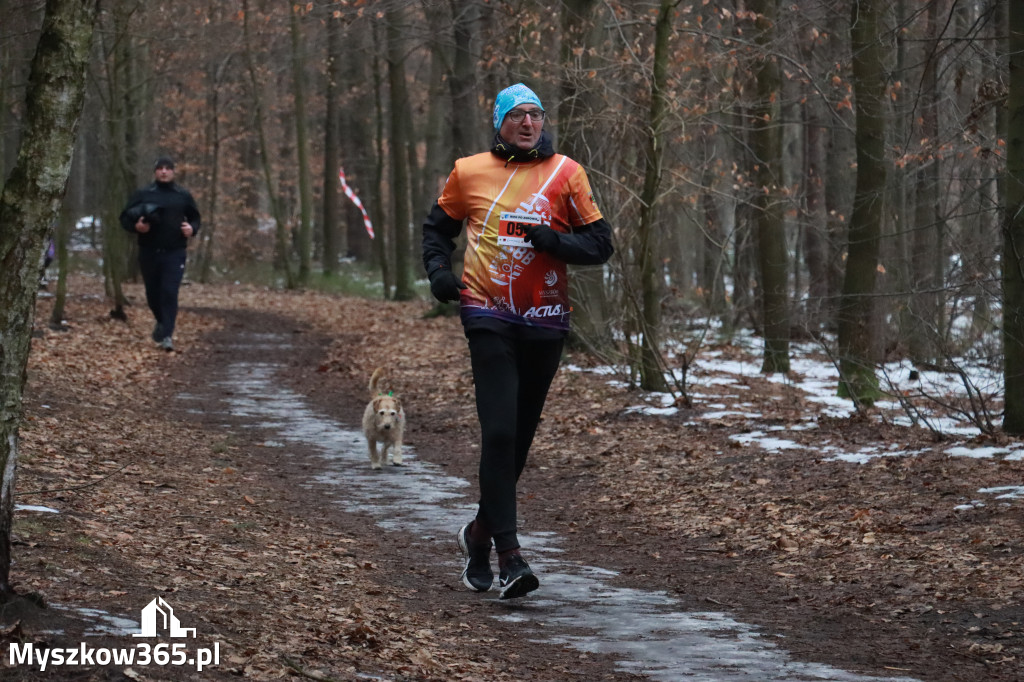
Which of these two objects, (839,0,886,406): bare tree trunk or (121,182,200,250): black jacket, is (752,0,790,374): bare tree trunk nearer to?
(839,0,886,406): bare tree trunk

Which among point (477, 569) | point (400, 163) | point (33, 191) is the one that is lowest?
point (477, 569)

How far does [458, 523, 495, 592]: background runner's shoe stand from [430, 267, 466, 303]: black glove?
48.4 inches

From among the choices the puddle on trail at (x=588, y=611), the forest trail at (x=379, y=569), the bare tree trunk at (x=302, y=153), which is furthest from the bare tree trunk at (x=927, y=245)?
the bare tree trunk at (x=302, y=153)

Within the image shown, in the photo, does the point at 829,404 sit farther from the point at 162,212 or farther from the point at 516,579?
the point at 162,212

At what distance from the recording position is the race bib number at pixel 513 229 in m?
5.66

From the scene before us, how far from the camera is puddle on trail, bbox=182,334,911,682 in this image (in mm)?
4707

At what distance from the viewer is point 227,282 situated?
38.2 m

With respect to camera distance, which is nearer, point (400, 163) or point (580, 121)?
point (580, 121)

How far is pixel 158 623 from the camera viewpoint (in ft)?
14.1

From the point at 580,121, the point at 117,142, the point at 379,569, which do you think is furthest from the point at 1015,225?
the point at 117,142

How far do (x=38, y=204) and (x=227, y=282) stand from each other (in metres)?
34.7

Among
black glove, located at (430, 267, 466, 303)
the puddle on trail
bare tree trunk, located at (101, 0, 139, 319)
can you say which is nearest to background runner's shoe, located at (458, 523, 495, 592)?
the puddle on trail

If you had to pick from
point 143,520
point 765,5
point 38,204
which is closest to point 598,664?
point 38,204

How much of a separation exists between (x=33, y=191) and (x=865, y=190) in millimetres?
10335
